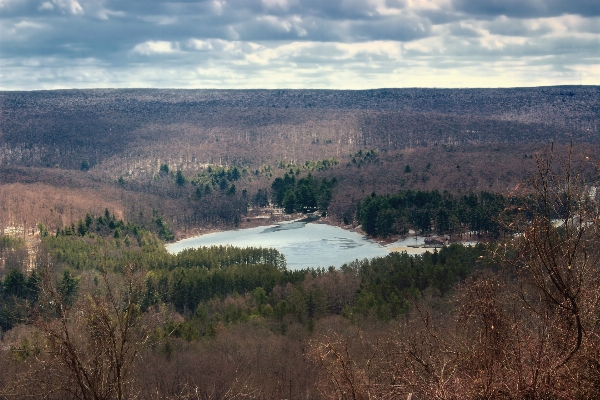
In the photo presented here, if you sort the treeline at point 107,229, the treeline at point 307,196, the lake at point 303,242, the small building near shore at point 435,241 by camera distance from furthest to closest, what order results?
→ 1. the treeline at point 307,196
2. the treeline at point 107,229
3. the small building near shore at point 435,241
4. the lake at point 303,242

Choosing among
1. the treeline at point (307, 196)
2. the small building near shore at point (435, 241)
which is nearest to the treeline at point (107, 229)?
the treeline at point (307, 196)

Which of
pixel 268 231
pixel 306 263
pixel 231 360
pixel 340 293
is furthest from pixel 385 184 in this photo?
pixel 231 360

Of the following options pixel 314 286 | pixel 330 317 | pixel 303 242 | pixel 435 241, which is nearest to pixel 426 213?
pixel 435 241

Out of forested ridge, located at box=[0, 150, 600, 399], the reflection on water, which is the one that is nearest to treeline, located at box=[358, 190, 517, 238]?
forested ridge, located at box=[0, 150, 600, 399]

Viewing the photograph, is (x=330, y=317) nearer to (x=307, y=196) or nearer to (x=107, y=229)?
(x=107, y=229)

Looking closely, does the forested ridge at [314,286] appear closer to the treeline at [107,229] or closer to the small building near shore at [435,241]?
the treeline at [107,229]

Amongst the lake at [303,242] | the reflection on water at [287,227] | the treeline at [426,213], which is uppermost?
the treeline at [426,213]
